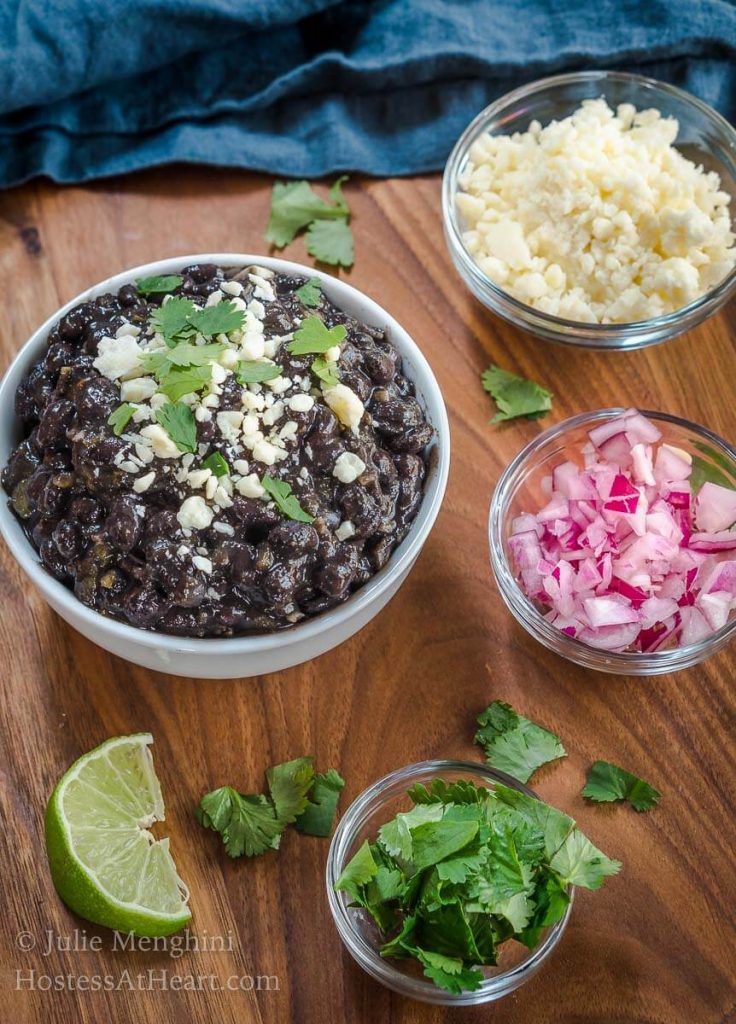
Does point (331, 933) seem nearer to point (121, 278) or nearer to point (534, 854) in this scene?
point (534, 854)

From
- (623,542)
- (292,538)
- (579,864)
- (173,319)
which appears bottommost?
(579,864)

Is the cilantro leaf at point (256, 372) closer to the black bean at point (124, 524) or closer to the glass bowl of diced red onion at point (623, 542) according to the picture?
the black bean at point (124, 524)

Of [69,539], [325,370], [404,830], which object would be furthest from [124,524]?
[404,830]

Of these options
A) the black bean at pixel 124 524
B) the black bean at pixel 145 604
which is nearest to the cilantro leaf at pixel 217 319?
the black bean at pixel 124 524

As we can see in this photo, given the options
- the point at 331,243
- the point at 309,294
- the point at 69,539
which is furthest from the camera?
the point at 331,243

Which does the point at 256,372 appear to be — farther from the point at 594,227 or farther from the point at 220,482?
the point at 594,227

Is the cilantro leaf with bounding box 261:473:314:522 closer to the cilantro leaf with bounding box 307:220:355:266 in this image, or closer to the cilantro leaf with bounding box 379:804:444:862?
the cilantro leaf with bounding box 379:804:444:862
